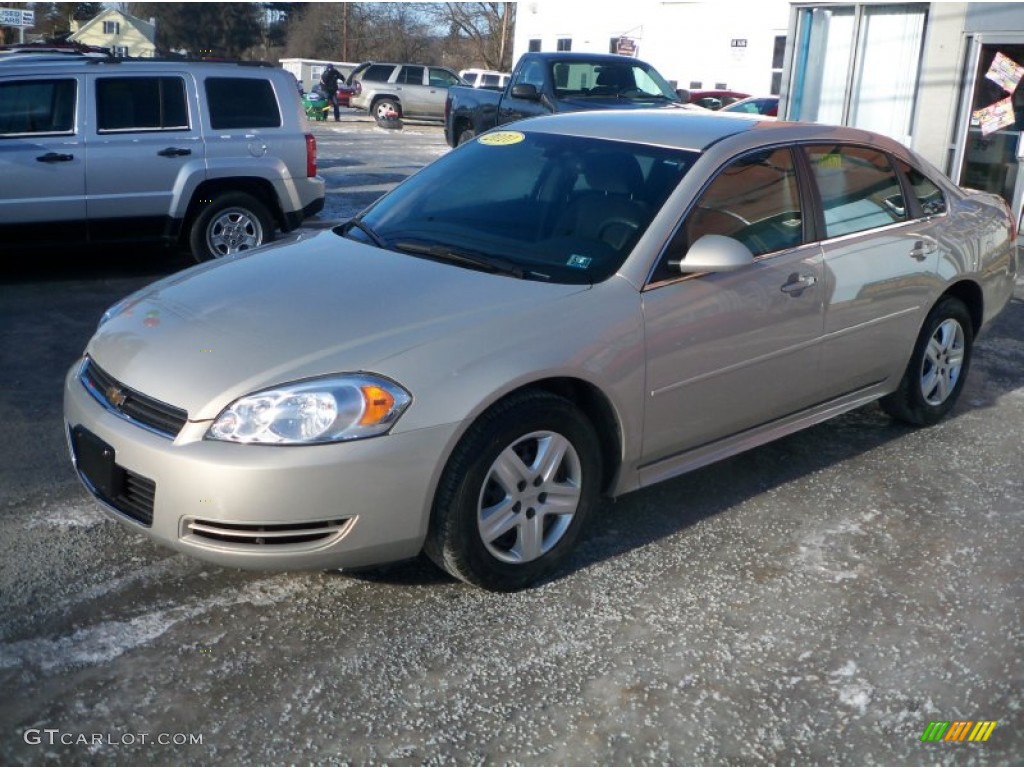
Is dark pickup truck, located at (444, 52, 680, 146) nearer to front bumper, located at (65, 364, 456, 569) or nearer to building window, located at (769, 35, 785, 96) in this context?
front bumper, located at (65, 364, 456, 569)

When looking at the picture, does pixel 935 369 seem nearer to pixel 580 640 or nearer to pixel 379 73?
pixel 580 640

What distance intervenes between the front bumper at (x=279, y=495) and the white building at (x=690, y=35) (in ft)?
106

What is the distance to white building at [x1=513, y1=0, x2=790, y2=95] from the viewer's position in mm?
34031

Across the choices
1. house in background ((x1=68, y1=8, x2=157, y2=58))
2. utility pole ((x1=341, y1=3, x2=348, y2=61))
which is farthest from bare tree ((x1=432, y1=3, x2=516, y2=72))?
house in background ((x1=68, y1=8, x2=157, y2=58))

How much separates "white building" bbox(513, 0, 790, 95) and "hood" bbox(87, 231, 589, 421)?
103 feet

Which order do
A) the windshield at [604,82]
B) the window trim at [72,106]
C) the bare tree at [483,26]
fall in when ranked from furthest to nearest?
the bare tree at [483,26] → the windshield at [604,82] → the window trim at [72,106]

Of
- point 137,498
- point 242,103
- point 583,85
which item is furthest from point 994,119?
point 137,498

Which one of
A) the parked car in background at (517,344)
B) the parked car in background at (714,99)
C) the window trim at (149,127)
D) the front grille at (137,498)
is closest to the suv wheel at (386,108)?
the parked car in background at (714,99)

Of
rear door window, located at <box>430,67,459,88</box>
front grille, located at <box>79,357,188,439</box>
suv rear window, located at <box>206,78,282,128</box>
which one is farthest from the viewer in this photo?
rear door window, located at <box>430,67,459,88</box>

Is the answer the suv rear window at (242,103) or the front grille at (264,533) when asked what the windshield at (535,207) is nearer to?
the front grille at (264,533)

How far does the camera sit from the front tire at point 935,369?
5.62 meters

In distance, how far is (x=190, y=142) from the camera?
8906 mm

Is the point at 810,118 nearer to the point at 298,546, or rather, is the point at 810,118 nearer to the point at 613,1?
the point at 298,546

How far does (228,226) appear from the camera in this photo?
924cm
